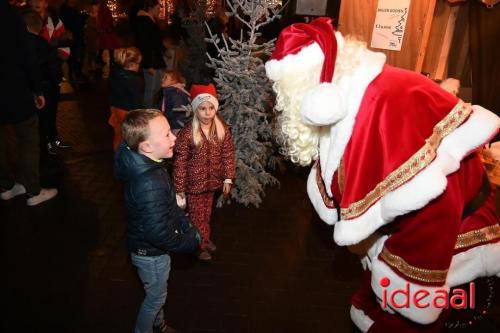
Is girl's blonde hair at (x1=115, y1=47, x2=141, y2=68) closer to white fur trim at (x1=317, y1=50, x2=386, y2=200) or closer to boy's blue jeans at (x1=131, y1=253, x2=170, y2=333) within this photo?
boy's blue jeans at (x1=131, y1=253, x2=170, y2=333)

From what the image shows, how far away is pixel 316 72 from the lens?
A: 1.85 metres

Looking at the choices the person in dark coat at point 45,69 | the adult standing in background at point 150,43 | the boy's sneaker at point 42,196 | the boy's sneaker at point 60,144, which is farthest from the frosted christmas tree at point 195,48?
the boy's sneaker at point 42,196

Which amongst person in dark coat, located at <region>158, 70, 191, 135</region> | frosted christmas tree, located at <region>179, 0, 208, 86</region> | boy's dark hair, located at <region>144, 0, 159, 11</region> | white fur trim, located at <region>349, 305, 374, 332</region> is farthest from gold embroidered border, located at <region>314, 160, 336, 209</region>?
frosted christmas tree, located at <region>179, 0, 208, 86</region>

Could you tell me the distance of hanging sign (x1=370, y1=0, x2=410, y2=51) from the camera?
3717 mm

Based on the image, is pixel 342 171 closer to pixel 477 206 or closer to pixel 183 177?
pixel 477 206

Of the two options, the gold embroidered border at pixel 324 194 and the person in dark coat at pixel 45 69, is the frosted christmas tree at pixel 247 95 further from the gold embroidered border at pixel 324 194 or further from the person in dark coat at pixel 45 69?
the gold embroidered border at pixel 324 194

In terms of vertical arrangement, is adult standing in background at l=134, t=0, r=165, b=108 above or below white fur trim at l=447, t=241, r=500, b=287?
Answer: above

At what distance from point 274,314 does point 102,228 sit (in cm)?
218

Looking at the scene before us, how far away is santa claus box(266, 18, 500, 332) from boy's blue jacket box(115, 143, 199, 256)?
3.02 ft

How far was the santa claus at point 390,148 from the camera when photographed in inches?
66.9

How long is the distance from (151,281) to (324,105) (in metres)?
1.69

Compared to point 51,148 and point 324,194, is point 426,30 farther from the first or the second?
point 51,148

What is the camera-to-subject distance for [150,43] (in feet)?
22.4

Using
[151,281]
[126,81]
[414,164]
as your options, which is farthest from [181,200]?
[126,81]
